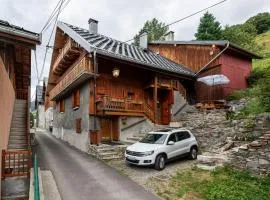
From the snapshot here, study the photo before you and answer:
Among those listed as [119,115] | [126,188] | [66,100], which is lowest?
[126,188]

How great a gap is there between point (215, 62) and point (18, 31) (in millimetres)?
17847

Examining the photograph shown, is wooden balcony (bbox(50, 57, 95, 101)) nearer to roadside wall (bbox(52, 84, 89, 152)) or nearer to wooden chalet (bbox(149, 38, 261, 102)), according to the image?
roadside wall (bbox(52, 84, 89, 152))

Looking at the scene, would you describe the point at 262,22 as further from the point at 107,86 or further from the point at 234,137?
the point at 234,137

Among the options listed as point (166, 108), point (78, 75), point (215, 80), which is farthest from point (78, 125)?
point (215, 80)

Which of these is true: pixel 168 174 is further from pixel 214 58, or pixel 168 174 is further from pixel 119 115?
pixel 214 58

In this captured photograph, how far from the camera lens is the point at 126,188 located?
396 inches

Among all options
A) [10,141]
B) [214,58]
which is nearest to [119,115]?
[10,141]

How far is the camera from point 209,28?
40.7 meters

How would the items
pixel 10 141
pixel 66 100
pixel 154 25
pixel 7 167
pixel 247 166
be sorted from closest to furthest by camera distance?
pixel 7 167 < pixel 247 166 < pixel 10 141 < pixel 66 100 < pixel 154 25

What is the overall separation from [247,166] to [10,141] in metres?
11.5

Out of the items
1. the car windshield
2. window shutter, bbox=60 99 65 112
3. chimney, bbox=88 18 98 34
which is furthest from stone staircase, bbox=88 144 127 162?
chimney, bbox=88 18 98 34

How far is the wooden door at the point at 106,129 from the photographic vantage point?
18.6 metres

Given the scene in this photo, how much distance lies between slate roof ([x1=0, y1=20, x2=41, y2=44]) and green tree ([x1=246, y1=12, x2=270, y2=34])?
2521 inches

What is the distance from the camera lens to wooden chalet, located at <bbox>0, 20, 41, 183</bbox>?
23.0 ft
